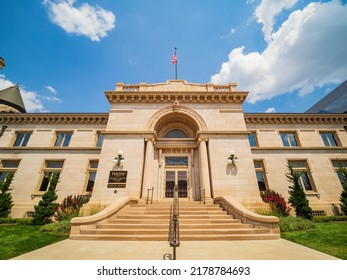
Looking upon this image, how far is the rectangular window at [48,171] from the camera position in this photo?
1558cm

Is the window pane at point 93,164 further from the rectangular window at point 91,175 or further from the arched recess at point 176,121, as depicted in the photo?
the arched recess at point 176,121

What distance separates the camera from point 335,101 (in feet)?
140

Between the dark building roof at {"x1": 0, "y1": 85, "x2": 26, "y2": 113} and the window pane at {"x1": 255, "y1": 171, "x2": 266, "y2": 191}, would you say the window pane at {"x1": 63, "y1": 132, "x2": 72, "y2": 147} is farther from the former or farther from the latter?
the window pane at {"x1": 255, "y1": 171, "x2": 266, "y2": 191}

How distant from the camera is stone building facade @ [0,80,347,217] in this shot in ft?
40.6

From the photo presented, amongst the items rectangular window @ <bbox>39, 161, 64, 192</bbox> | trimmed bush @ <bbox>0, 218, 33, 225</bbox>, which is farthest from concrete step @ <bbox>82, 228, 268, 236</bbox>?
rectangular window @ <bbox>39, 161, 64, 192</bbox>

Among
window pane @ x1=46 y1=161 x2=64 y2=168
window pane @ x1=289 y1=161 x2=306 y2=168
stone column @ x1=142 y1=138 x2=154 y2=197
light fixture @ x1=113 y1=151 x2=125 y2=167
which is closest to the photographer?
stone column @ x1=142 y1=138 x2=154 y2=197

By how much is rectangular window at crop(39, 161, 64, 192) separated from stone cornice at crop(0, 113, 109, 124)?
466 centimetres

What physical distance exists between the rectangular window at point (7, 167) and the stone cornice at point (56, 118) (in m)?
4.54

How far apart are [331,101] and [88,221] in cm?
6313

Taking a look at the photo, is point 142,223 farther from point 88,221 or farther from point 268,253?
point 268,253

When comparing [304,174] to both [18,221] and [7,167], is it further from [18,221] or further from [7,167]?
[7,167]

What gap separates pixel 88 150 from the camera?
16594 millimetres

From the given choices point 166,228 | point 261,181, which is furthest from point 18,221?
point 261,181
